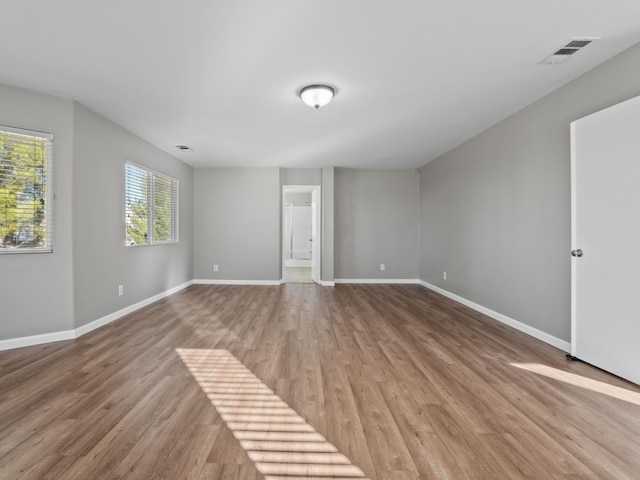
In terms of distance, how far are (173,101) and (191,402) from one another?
2.97 meters

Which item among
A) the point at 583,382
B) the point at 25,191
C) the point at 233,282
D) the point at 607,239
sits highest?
the point at 25,191

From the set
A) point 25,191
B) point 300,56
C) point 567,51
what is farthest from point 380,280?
point 25,191

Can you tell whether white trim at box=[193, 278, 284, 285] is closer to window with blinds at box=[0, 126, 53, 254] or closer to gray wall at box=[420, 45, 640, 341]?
gray wall at box=[420, 45, 640, 341]

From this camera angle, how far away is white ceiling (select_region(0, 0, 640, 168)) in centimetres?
196

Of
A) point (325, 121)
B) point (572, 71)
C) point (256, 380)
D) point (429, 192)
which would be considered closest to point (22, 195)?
point (256, 380)

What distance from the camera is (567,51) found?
240 centimetres

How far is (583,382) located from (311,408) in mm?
2051

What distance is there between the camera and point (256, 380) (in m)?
2.31

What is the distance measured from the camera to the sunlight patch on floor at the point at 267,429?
1.44 metres

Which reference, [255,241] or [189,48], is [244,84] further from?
[255,241]

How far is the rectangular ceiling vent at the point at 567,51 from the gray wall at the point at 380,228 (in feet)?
14.2

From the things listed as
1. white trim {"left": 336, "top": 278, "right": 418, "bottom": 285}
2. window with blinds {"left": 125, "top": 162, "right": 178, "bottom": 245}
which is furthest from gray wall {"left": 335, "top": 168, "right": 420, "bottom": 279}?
window with blinds {"left": 125, "top": 162, "right": 178, "bottom": 245}

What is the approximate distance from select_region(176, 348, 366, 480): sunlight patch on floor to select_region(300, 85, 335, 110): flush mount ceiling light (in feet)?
8.40

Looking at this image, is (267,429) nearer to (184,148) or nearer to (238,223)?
(184,148)
